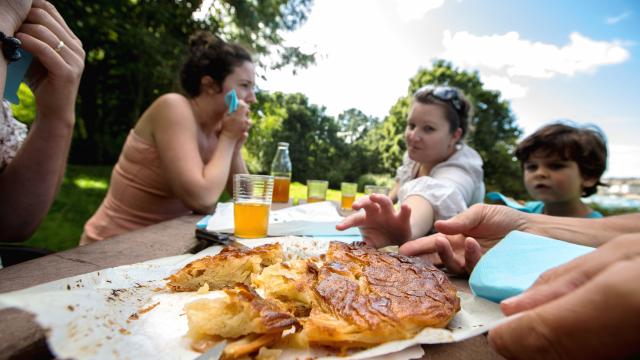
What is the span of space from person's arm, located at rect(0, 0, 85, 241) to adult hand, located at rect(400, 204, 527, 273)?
4.71 feet

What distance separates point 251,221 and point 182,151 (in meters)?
0.95

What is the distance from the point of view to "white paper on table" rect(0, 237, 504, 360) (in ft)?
1.91

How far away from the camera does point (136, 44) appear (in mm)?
8289

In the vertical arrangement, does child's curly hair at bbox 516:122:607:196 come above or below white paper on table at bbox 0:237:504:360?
above

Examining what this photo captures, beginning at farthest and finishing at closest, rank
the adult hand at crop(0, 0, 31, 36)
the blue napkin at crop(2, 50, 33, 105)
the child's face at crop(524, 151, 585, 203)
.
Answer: the child's face at crop(524, 151, 585, 203) < the blue napkin at crop(2, 50, 33, 105) < the adult hand at crop(0, 0, 31, 36)

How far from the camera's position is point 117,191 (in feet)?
8.11

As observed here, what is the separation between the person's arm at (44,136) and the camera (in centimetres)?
125

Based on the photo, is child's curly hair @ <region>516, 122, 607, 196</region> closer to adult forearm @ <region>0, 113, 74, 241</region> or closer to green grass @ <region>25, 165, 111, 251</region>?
adult forearm @ <region>0, 113, 74, 241</region>

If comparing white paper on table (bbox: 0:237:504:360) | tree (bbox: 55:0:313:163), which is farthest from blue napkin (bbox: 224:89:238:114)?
tree (bbox: 55:0:313:163)

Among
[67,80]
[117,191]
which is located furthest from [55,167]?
[117,191]

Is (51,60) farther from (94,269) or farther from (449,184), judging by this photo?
(449,184)

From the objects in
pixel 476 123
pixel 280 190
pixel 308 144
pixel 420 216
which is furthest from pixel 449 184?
pixel 476 123

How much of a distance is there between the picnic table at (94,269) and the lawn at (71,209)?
1.73 m

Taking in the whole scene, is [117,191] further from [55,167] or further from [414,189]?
[414,189]
